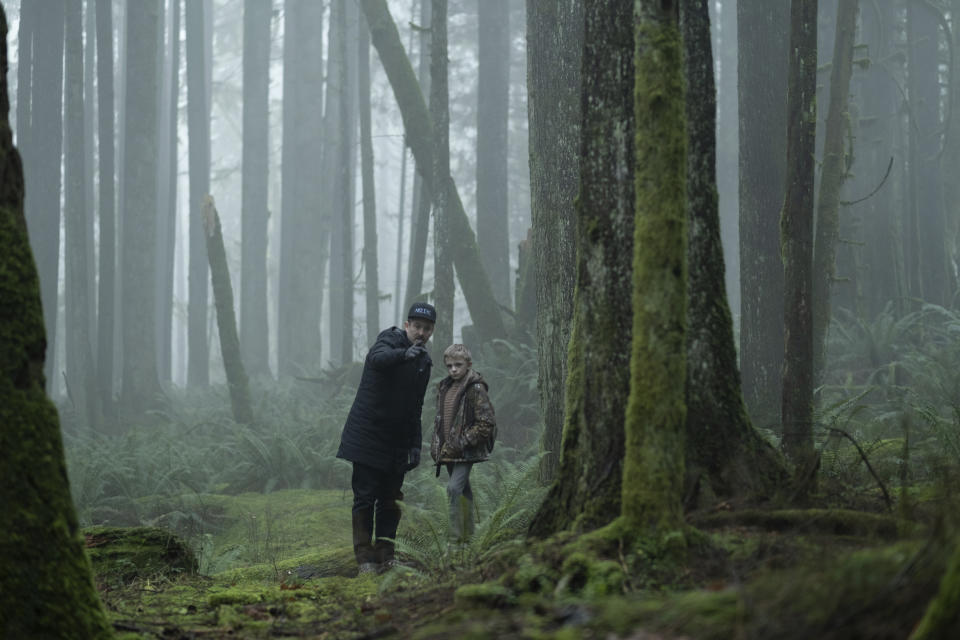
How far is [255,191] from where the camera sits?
29.0 meters

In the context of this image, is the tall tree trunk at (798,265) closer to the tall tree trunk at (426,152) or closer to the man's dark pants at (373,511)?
the man's dark pants at (373,511)

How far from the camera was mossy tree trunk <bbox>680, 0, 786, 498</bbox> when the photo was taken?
15.8ft

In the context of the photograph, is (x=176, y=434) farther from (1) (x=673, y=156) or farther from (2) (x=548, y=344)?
(1) (x=673, y=156)

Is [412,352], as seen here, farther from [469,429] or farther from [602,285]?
[602,285]

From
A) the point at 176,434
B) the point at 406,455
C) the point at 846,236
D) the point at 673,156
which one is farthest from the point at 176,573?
the point at 846,236

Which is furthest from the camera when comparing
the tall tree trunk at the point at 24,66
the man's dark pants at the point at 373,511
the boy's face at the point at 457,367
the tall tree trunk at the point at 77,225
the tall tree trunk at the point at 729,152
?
the tall tree trunk at the point at 729,152

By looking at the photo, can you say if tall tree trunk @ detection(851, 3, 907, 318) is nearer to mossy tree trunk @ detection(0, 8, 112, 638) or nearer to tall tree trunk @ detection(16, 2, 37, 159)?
mossy tree trunk @ detection(0, 8, 112, 638)

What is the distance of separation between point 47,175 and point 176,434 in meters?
6.56

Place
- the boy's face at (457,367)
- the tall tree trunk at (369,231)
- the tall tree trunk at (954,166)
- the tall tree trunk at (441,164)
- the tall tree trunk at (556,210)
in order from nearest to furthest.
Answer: the tall tree trunk at (556,210), the boy's face at (457,367), the tall tree trunk at (441,164), the tall tree trunk at (369,231), the tall tree trunk at (954,166)

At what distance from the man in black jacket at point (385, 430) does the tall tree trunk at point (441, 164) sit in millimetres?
6026

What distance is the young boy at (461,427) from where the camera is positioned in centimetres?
782

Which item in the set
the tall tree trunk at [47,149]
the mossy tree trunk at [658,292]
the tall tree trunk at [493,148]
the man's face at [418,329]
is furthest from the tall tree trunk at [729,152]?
the mossy tree trunk at [658,292]

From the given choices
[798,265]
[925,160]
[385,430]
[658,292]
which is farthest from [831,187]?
[925,160]

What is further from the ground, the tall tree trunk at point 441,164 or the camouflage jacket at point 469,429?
the tall tree trunk at point 441,164
